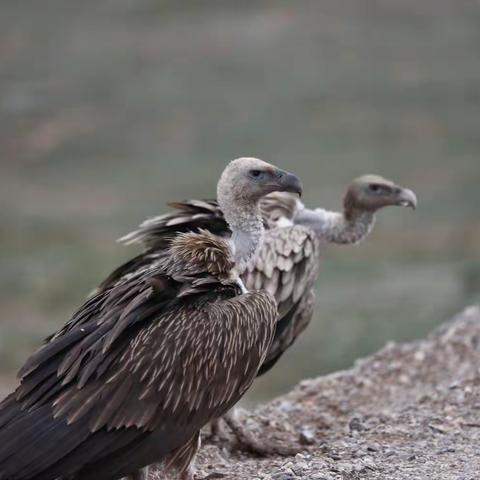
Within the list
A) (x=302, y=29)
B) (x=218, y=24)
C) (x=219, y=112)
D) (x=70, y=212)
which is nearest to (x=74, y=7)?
(x=218, y=24)

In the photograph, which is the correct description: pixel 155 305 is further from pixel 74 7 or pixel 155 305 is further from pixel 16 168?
pixel 74 7

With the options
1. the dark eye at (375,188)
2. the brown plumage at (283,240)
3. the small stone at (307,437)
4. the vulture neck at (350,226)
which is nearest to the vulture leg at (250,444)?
the small stone at (307,437)

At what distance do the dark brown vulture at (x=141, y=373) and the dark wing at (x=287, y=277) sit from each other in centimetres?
162

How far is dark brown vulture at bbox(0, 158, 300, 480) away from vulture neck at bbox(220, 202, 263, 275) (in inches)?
28.4

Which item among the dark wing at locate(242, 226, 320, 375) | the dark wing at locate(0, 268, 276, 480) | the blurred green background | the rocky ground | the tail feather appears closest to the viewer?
the tail feather

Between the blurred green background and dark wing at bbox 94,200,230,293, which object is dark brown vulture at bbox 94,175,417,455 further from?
the blurred green background

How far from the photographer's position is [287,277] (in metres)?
10.1

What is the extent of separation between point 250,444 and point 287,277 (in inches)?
48.5

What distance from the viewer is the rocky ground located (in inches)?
321

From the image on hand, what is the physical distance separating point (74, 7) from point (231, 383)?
165 feet

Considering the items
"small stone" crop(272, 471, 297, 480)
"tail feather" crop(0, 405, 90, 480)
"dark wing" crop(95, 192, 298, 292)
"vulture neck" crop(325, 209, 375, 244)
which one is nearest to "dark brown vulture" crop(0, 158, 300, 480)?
"tail feather" crop(0, 405, 90, 480)

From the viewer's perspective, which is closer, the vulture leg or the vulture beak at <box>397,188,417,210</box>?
the vulture leg

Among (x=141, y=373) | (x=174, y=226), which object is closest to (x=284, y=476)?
(x=141, y=373)

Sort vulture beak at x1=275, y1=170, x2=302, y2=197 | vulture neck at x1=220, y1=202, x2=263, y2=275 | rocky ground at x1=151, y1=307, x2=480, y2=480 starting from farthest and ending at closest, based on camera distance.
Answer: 1. vulture neck at x1=220, y1=202, x2=263, y2=275
2. vulture beak at x1=275, y1=170, x2=302, y2=197
3. rocky ground at x1=151, y1=307, x2=480, y2=480
